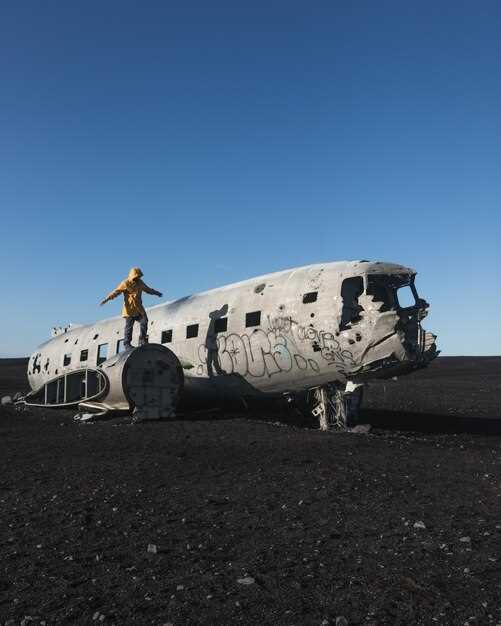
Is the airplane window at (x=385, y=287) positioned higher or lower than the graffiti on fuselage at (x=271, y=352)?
higher

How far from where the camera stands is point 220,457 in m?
12.0

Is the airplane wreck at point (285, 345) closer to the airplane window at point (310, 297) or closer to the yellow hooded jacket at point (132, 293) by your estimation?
the airplane window at point (310, 297)

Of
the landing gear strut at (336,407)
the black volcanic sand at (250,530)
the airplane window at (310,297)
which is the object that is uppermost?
the airplane window at (310,297)

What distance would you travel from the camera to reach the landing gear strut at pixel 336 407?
53.0 ft

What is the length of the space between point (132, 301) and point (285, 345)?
22.3 feet

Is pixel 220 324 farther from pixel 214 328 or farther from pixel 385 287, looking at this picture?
pixel 385 287

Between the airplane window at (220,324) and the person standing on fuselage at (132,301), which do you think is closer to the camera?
the airplane window at (220,324)

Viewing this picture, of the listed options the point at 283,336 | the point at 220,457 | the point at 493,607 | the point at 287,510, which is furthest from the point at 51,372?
the point at 493,607

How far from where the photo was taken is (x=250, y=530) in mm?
7191

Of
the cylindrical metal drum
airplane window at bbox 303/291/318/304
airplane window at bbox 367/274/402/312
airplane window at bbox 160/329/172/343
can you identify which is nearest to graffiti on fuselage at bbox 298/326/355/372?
airplane window at bbox 303/291/318/304

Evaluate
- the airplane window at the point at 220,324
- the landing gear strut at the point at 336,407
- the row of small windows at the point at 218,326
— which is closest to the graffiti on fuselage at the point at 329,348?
the landing gear strut at the point at 336,407

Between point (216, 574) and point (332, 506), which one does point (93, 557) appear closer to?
point (216, 574)

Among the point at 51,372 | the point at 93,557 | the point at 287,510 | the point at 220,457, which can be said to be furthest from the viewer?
the point at 51,372

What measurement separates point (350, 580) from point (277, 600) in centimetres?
92
